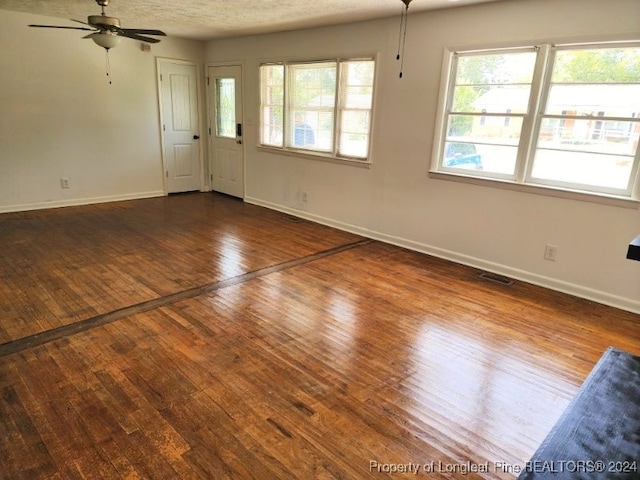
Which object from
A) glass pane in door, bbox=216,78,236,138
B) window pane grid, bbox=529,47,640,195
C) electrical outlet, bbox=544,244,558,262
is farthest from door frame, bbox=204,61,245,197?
electrical outlet, bbox=544,244,558,262

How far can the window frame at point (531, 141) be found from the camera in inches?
130

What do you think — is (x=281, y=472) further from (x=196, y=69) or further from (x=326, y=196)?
(x=196, y=69)

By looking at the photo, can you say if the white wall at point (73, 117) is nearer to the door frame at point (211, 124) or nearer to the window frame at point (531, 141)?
the door frame at point (211, 124)

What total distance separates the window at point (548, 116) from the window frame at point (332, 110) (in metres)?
0.94

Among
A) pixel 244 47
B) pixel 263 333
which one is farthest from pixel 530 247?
pixel 244 47

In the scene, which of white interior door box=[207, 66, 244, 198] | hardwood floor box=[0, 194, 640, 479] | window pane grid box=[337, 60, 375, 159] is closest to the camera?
hardwood floor box=[0, 194, 640, 479]

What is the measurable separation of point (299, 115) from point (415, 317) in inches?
142

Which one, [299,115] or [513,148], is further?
[299,115]

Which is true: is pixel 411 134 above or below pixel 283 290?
above

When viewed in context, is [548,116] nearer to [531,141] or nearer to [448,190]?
[531,141]

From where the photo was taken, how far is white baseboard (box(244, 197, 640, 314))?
3465 mm

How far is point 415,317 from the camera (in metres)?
3.14

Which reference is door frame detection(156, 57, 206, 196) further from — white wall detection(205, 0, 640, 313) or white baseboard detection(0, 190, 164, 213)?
white wall detection(205, 0, 640, 313)

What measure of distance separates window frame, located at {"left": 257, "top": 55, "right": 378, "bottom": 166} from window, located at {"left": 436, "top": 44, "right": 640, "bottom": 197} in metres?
0.94
